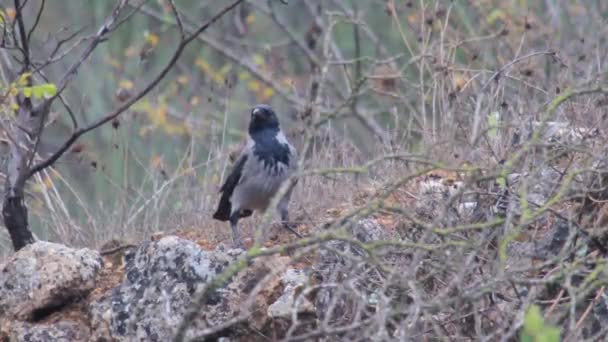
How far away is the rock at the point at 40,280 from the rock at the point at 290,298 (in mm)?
991

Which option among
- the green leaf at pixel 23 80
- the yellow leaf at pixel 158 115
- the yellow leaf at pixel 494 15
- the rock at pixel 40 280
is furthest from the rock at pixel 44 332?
the yellow leaf at pixel 158 115

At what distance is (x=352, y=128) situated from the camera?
1460cm

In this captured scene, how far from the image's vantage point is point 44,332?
21.3 ft

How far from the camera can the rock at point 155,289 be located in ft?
20.5

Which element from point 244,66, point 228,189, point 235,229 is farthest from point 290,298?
point 244,66

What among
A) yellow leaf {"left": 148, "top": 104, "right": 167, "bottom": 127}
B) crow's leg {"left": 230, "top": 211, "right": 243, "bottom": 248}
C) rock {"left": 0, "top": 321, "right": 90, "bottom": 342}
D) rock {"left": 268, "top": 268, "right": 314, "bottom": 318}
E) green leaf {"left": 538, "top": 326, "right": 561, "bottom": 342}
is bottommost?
yellow leaf {"left": 148, "top": 104, "right": 167, "bottom": 127}

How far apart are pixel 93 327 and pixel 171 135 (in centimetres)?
841

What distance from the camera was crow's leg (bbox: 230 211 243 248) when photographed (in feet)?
25.0

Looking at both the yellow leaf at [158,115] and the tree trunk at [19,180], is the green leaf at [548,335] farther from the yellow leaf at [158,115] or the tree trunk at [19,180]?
the yellow leaf at [158,115]

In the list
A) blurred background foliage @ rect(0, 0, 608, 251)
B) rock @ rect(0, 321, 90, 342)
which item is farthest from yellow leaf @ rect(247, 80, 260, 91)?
rock @ rect(0, 321, 90, 342)

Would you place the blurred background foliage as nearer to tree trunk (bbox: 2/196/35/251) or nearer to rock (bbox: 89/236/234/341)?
tree trunk (bbox: 2/196/35/251)

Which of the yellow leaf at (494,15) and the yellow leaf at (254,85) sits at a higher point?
the yellow leaf at (494,15)

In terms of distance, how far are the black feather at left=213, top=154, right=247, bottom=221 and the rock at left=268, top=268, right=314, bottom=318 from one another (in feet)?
6.31

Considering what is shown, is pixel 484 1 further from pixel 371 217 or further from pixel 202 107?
pixel 371 217
